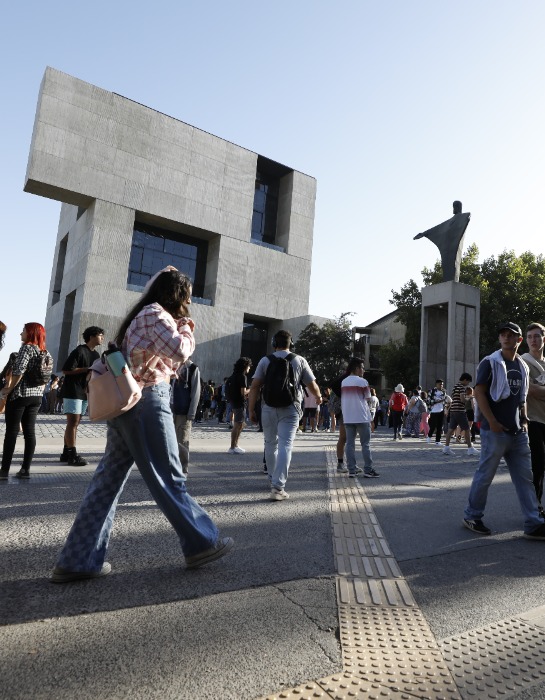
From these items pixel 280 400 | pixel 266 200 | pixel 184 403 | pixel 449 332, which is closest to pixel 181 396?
pixel 184 403

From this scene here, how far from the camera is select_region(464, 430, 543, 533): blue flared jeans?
14.0 ft

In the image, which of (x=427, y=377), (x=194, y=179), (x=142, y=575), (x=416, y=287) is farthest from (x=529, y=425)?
(x=416, y=287)

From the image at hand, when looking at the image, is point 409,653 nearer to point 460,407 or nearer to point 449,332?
point 460,407

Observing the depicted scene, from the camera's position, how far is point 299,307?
37.7 m

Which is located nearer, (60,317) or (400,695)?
(400,695)

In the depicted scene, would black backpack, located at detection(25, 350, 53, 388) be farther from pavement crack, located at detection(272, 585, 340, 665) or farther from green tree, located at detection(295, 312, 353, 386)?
green tree, located at detection(295, 312, 353, 386)

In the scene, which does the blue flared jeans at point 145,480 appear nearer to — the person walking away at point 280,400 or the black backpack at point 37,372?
the person walking away at point 280,400

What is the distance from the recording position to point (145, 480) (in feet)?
9.03

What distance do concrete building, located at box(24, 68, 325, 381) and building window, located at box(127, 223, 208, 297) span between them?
0.07 meters

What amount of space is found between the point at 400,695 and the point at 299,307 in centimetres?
3621

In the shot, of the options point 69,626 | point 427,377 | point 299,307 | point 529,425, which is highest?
point 299,307

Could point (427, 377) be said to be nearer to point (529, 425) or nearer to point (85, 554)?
point (529, 425)

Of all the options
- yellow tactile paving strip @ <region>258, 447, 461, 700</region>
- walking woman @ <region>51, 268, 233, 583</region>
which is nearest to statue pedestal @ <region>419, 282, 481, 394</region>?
yellow tactile paving strip @ <region>258, 447, 461, 700</region>

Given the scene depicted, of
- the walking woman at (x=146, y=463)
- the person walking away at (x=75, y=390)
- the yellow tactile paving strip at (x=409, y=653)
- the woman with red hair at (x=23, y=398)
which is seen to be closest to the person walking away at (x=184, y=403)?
the person walking away at (x=75, y=390)
